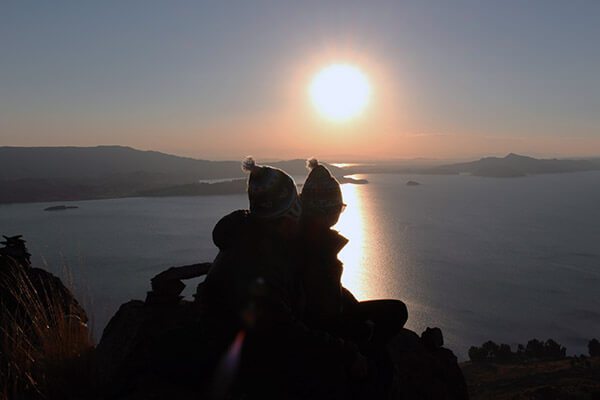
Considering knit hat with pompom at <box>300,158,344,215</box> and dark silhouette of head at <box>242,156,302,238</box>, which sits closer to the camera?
dark silhouette of head at <box>242,156,302,238</box>

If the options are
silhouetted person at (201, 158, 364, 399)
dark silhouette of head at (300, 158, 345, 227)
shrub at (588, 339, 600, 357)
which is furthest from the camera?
shrub at (588, 339, 600, 357)

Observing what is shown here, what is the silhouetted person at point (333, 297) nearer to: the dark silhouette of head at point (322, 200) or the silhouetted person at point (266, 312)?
the dark silhouette of head at point (322, 200)

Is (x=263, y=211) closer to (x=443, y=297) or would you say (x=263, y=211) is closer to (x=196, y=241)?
(x=443, y=297)

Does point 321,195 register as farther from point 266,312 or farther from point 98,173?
point 98,173

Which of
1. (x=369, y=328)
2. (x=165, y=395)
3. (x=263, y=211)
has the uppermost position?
(x=263, y=211)

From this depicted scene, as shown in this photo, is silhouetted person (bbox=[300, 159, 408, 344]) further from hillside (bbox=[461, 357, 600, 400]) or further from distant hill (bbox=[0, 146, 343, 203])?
distant hill (bbox=[0, 146, 343, 203])

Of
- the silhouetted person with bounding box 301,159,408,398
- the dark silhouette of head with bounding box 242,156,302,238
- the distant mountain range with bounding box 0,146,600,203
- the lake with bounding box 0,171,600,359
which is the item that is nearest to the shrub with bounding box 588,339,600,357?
the lake with bounding box 0,171,600,359

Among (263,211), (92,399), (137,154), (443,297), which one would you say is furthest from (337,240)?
(137,154)
